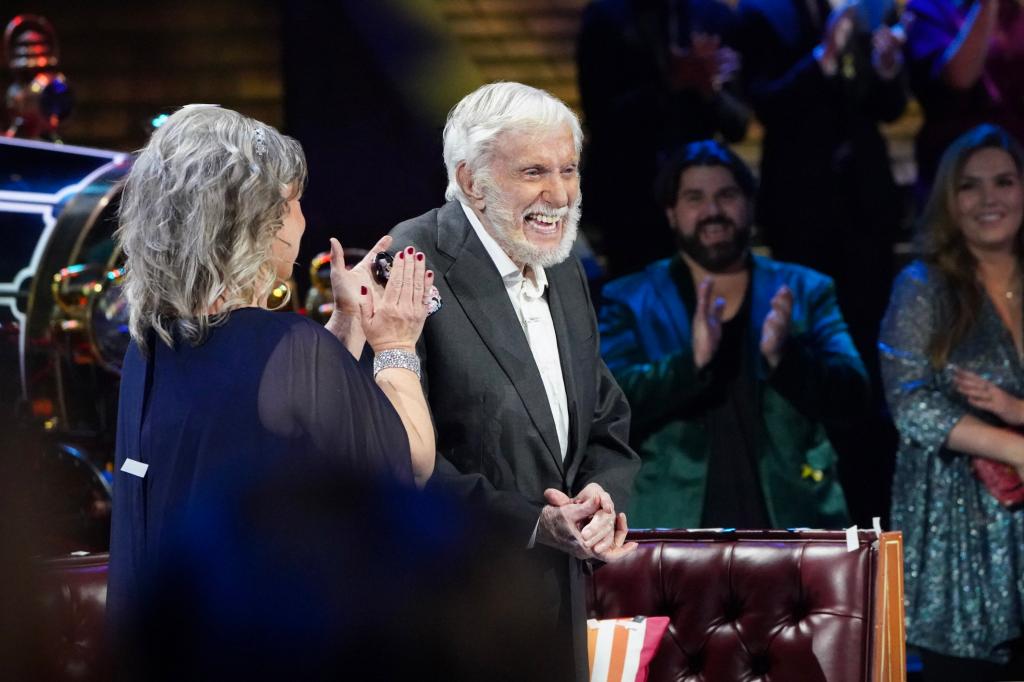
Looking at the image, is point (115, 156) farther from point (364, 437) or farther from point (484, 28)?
point (364, 437)

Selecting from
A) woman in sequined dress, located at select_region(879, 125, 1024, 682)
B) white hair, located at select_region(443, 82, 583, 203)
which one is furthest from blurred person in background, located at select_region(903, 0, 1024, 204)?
white hair, located at select_region(443, 82, 583, 203)

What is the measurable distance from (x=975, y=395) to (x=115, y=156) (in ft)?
8.53

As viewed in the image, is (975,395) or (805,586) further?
(975,395)

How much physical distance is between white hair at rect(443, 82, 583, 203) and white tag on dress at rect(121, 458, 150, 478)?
94cm

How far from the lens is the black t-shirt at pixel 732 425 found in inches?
168

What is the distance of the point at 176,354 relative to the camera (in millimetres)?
1771

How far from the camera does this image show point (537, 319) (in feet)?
8.13

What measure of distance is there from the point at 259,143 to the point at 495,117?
2.33 feet

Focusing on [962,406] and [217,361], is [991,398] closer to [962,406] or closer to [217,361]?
[962,406]

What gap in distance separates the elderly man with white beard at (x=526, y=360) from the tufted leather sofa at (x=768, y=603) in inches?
14.6

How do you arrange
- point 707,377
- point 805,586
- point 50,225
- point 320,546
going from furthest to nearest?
point 707,377 → point 50,225 → point 805,586 → point 320,546

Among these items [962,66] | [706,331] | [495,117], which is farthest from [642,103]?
[495,117]

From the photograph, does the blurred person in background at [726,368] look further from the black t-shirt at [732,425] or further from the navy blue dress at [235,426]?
the navy blue dress at [235,426]

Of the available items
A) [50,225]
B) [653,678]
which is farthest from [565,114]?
[50,225]
